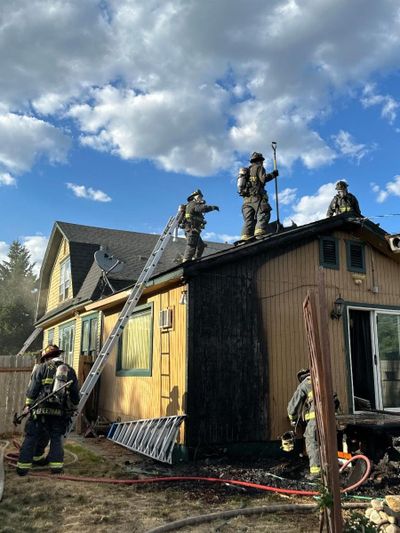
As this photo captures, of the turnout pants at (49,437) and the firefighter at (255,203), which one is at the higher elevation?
the firefighter at (255,203)

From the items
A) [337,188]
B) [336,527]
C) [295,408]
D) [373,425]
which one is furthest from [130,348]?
[336,527]

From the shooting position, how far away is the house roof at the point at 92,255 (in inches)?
591

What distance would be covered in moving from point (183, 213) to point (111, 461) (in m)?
5.02

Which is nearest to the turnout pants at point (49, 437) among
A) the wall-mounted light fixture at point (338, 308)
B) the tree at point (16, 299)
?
the wall-mounted light fixture at point (338, 308)

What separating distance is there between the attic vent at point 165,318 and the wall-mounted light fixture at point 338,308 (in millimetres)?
3093

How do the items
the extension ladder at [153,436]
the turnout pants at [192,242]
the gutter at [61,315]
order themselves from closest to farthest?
the extension ladder at [153,436]
the turnout pants at [192,242]
the gutter at [61,315]

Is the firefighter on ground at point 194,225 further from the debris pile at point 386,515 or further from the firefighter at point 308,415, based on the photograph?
the debris pile at point 386,515

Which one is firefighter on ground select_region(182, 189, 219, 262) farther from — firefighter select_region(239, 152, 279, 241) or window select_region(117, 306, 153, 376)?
window select_region(117, 306, 153, 376)

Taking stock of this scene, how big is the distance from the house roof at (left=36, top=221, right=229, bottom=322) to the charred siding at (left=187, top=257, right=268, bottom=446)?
19.4ft

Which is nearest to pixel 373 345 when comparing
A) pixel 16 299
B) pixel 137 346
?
pixel 137 346

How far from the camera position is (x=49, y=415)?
6758 millimetres

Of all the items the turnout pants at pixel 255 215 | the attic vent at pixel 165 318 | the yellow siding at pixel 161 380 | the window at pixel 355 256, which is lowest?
the yellow siding at pixel 161 380

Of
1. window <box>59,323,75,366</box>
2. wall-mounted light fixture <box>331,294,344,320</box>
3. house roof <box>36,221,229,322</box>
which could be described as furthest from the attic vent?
window <box>59,323,75,366</box>

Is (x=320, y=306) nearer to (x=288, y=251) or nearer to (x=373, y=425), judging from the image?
(x=373, y=425)
